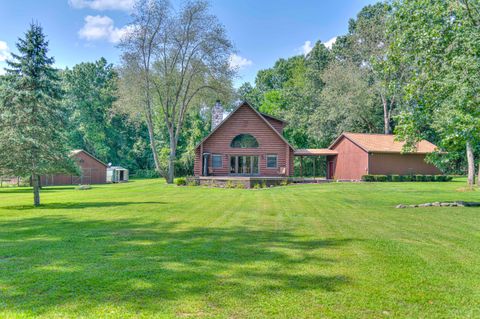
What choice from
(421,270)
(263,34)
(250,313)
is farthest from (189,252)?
(263,34)

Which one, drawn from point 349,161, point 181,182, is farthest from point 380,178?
point 181,182

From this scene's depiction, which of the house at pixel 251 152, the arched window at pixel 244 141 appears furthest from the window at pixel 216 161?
the arched window at pixel 244 141

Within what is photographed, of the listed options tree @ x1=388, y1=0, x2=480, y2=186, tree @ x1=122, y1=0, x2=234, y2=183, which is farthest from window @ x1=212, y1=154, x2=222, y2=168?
tree @ x1=388, y1=0, x2=480, y2=186

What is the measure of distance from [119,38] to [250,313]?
26.8 meters

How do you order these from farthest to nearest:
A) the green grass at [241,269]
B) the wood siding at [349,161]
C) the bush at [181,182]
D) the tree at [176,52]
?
1. the wood siding at [349,161]
2. the tree at [176,52]
3. the bush at [181,182]
4. the green grass at [241,269]

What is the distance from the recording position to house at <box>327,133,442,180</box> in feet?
91.5

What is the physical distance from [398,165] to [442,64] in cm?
1778

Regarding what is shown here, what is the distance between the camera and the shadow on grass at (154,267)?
3.60 m

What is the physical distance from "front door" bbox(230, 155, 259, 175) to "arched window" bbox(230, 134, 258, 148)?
34.1 inches

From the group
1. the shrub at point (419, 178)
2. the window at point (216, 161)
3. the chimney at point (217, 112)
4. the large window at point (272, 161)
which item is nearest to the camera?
the large window at point (272, 161)

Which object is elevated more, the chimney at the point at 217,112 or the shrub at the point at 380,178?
the chimney at the point at 217,112

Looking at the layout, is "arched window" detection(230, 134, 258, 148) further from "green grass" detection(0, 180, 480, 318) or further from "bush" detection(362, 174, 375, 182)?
"green grass" detection(0, 180, 480, 318)

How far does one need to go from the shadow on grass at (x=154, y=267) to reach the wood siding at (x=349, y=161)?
23.2 m

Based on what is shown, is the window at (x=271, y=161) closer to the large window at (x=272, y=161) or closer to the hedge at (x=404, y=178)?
the large window at (x=272, y=161)
